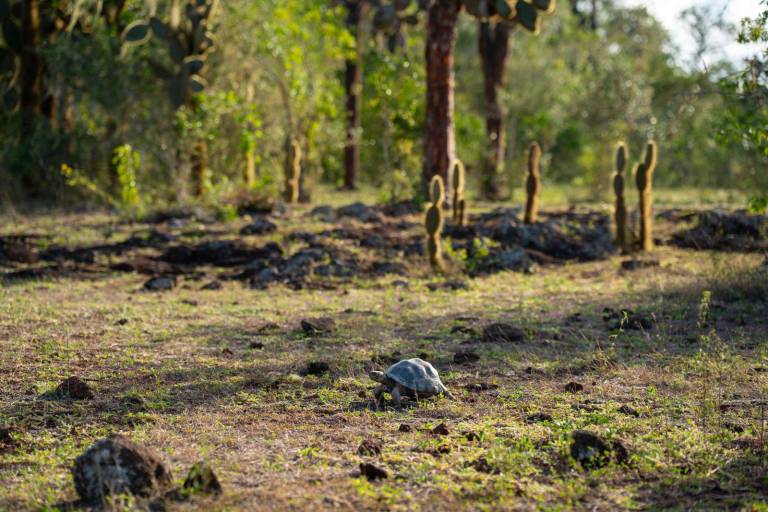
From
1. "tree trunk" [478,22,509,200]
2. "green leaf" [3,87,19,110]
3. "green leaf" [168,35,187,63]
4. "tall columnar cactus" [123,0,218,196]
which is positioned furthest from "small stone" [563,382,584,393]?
"tree trunk" [478,22,509,200]

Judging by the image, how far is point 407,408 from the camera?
5293 mm

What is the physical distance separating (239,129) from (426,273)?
6307mm

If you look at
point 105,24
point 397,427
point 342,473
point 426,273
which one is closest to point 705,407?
point 397,427

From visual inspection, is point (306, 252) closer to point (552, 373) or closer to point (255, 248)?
point (255, 248)

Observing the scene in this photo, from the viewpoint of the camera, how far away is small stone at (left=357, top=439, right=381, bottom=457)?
4.46 metres

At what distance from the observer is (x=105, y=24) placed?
15469mm

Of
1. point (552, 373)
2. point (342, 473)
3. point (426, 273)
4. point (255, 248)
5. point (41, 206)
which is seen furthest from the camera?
point (41, 206)

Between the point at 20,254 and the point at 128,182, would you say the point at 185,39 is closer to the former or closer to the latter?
the point at 128,182

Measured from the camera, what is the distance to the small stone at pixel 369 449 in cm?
446

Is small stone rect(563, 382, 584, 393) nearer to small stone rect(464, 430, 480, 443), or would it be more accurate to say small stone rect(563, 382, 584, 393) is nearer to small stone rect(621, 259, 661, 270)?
small stone rect(464, 430, 480, 443)

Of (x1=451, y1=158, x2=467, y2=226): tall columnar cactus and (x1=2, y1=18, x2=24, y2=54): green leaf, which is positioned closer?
(x1=451, y1=158, x2=467, y2=226): tall columnar cactus

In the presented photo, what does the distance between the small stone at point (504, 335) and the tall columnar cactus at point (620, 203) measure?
14.2 ft

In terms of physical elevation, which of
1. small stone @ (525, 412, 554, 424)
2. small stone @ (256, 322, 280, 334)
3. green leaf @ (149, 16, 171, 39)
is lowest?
small stone @ (525, 412, 554, 424)

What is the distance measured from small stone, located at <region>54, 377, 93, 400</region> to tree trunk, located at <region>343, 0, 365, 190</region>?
44.5ft
